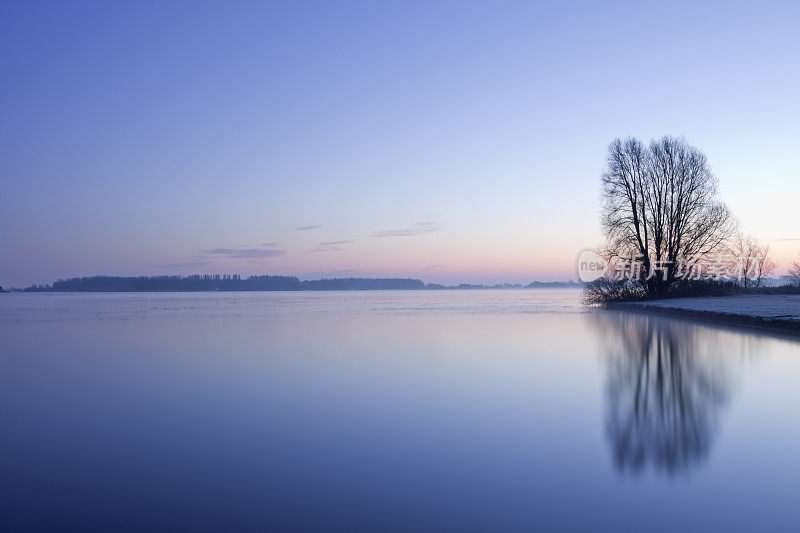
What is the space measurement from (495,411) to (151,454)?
13.1ft

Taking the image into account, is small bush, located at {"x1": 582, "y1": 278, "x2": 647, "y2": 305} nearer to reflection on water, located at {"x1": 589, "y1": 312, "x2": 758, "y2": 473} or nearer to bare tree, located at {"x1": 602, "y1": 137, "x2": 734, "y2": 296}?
bare tree, located at {"x1": 602, "y1": 137, "x2": 734, "y2": 296}

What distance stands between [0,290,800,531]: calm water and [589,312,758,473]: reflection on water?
0.04m

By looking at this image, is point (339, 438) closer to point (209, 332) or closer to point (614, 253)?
point (209, 332)

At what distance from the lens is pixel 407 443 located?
5.74 metres

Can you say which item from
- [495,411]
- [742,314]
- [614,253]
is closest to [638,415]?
[495,411]

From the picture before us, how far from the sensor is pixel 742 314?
19156mm

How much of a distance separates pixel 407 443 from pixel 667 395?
4142mm

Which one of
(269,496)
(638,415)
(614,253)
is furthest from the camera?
(614,253)

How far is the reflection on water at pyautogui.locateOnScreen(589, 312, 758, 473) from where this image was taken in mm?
5207

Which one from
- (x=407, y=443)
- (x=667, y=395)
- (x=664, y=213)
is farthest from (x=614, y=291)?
(x=407, y=443)

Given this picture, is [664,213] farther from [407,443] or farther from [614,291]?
[407,443]

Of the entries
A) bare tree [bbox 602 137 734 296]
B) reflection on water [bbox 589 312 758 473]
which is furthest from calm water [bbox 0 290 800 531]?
bare tree [bbox 602 137 734 296]

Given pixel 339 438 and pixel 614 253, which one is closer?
pixel 339 438

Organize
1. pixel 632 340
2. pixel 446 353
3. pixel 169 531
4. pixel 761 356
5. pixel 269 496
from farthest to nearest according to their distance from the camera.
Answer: pixel 632 340 → pixel 446 353 → pixel 761 356 → pixel 269 496 → pixel 169 531
